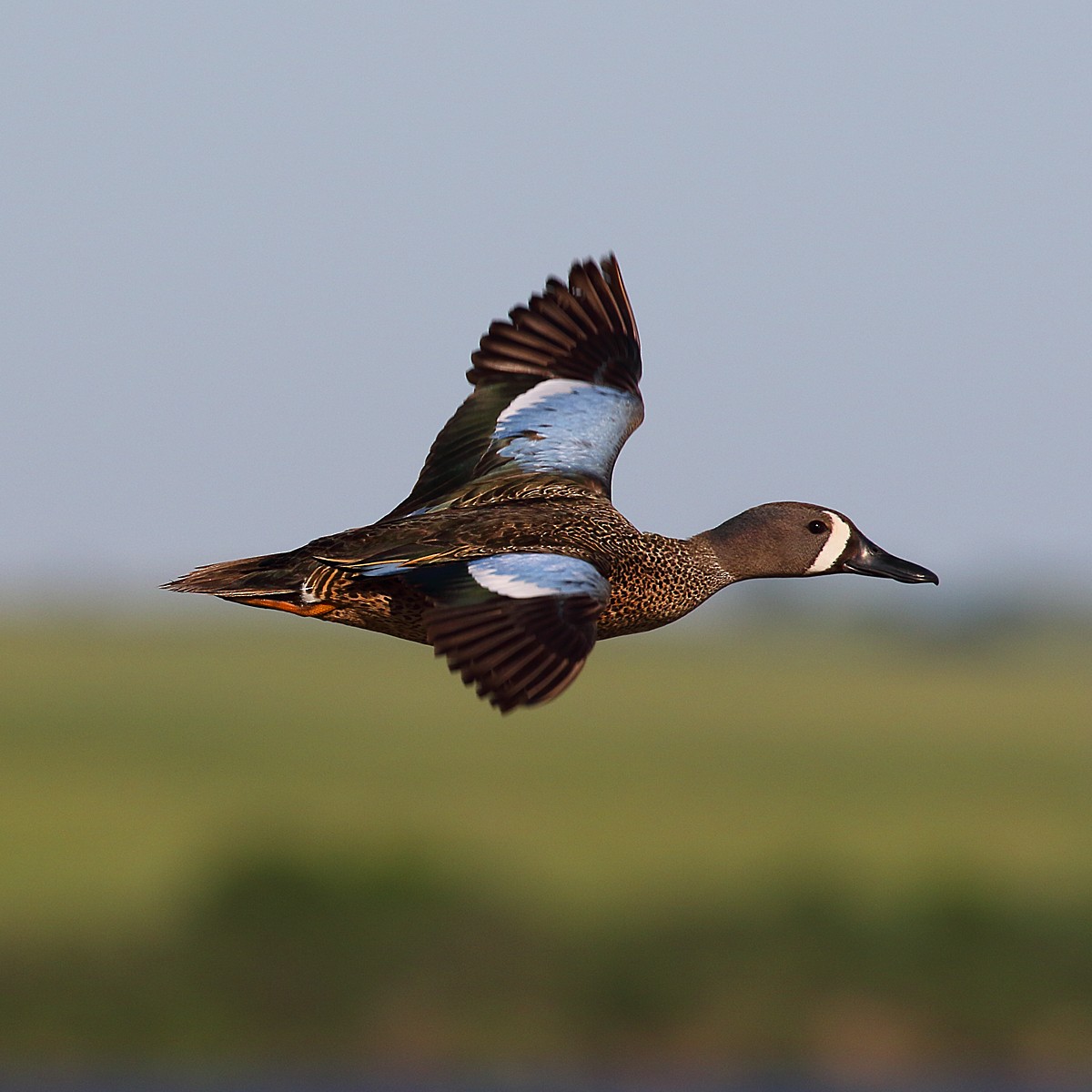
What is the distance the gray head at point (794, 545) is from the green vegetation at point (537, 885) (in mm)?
37564

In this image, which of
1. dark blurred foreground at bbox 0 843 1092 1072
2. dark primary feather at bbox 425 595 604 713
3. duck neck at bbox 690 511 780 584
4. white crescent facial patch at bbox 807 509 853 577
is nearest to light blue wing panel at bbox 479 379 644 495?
duck neck at bbox 690 511 780 584

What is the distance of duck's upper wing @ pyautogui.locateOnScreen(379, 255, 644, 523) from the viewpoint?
10047 mm

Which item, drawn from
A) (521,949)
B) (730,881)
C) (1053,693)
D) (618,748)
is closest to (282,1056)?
(521,949)

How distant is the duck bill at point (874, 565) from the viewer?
32.8 feet

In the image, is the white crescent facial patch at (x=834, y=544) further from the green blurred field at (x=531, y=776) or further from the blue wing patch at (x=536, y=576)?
the green blurred field at (x=531, y=776)

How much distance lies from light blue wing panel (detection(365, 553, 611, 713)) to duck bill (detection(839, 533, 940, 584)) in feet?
6.34

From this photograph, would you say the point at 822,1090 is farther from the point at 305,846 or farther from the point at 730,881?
the point at 305,846

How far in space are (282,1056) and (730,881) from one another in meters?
12.3

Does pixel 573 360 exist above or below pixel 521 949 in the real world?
above

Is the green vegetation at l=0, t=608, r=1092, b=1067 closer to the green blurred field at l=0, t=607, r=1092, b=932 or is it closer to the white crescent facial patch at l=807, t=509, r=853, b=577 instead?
the green blurred field at l=0, t=607, r=1092, b=932

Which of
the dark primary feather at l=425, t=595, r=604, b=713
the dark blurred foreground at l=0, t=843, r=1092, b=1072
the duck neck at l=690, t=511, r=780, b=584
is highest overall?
the duck neck at l=690, t=511, r=780, b=584

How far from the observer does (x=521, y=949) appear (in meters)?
51.0

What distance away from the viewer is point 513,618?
780 cm

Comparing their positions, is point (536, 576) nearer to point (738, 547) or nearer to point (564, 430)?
point (738, 547)
